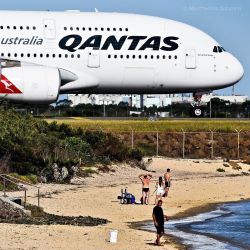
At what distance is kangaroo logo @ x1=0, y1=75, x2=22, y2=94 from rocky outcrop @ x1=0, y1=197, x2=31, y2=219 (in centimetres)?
2778

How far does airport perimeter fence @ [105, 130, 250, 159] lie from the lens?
229ft

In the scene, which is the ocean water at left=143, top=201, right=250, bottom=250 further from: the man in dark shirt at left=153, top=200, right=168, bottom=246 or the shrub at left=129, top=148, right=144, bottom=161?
the shrub at left=129, top=148, right=144, bottom=161

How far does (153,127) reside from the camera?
69.7 metres

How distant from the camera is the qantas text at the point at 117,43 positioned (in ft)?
218

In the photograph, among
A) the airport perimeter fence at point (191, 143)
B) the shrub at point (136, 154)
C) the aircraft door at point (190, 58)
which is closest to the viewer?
the shrub at point (136, 154)

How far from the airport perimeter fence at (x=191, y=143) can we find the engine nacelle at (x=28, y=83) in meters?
6.47

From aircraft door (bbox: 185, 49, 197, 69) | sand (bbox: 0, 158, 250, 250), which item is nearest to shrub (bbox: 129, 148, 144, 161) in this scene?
sand (bbox: 0, 158, 250, 250)

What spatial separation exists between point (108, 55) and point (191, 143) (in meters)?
10.4

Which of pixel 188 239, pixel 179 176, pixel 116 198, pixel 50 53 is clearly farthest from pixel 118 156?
pixel 188 239

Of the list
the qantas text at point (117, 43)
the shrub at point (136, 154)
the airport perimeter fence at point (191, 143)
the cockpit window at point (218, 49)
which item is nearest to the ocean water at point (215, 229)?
the shrub at point (136, 154)

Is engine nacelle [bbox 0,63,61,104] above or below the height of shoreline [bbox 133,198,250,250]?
above

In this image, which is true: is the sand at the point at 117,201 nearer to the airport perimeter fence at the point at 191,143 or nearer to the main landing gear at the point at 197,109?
the airport perimeter fence at the point at 191,143

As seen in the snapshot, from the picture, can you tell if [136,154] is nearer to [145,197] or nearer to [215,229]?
[145,197]

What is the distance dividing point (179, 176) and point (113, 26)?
39.1 ft
